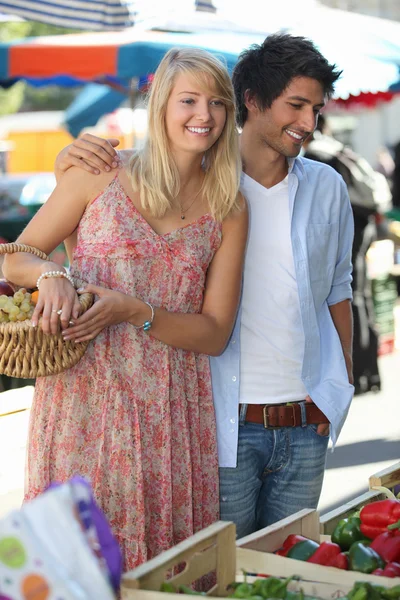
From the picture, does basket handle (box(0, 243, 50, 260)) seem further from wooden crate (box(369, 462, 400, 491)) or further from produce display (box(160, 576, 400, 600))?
wooden crate (box(369, 462, 400, 491))

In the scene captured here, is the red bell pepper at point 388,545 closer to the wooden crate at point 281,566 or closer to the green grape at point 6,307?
the wooden crate at point 281,566

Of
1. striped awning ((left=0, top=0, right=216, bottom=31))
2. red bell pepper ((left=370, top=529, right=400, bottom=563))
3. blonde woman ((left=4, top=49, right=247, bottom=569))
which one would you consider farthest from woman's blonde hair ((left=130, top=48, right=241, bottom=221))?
striped awning ((left=0, top=0, right=216, bottom=31))

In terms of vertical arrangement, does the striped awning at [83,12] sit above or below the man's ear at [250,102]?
above

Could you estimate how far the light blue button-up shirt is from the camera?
267 cm

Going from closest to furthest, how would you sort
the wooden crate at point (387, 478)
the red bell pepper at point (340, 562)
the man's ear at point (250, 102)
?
the red bell pepper at point (340, 562) → the wooden crate at point (387, 478) → the man's ear at point (250, 102)

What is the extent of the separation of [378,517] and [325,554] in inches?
9.1

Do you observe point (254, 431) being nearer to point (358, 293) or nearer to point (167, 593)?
point (167, 593)

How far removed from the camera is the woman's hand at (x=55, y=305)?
2209mm

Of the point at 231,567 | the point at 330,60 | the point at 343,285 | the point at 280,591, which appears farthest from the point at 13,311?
the point at 330,60

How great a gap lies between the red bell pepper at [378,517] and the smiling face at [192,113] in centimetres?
103

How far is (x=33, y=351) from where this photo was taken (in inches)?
87.3

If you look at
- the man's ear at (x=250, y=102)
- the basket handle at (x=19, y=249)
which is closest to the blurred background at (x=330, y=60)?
the basket handle at (x=19, y=249)

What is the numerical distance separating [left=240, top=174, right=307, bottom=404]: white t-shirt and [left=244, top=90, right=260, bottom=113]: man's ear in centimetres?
23

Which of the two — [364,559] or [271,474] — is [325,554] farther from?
[271,474]
